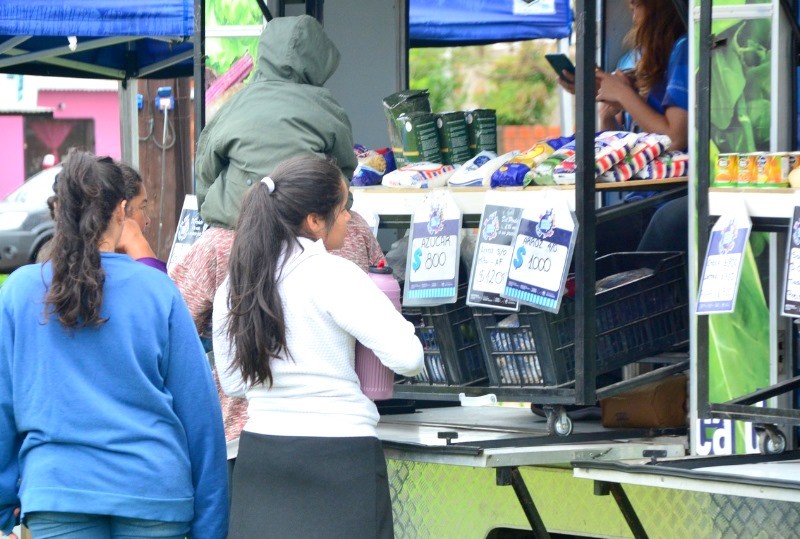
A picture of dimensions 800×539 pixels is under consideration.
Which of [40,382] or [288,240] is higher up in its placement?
[288,240]

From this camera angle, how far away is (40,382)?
3.13 m

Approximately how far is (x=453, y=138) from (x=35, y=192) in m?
12.1

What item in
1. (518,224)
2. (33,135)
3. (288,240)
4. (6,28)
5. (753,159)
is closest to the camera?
(288,240)

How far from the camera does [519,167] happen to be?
4121 mm

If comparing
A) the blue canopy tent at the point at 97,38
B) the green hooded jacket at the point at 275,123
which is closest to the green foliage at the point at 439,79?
the blue canopy tent at the point at 97,38

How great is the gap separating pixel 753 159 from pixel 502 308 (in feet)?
2.91

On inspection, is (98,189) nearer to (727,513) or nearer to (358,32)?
(727,513)

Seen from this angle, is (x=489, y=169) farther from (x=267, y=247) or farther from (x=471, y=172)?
(x=267, y=247)

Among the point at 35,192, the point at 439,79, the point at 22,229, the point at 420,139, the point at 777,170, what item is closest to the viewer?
the point at 777,170

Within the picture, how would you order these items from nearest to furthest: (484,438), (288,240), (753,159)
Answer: (288,240)
(753,159)
(484,438)

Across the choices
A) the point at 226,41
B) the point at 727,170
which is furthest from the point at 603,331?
the point at 226,41

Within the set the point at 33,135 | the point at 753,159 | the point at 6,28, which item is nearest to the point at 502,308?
the point at 753,159

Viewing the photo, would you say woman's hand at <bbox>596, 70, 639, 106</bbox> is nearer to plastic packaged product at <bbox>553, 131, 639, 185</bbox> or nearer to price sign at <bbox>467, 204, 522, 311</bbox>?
plastic packaged product at <bbox>553, 131, 639, 185</bbox>

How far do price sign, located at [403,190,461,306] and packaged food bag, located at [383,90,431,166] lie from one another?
52cm
